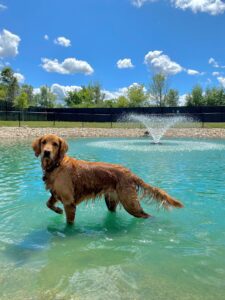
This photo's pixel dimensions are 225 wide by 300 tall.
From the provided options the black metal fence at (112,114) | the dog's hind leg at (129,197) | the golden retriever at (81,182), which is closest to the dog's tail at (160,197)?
the golden retriever at (81,182)

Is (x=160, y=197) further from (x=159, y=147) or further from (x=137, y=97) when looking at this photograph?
(x=137, y=97)

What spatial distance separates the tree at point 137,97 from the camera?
8106cm

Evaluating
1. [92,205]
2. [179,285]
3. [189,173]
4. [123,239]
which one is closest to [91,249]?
[123,239]

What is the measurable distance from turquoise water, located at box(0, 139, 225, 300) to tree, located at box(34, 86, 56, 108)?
302 feet

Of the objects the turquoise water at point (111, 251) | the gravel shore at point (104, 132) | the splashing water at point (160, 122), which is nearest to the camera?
the turquoise water at point (111, 251)

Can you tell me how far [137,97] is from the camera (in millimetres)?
81000

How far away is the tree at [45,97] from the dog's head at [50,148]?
93.7 metres

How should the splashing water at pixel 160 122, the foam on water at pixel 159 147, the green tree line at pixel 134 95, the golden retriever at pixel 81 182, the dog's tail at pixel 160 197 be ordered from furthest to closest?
the green tree line at pixel 134 95, the splashing water at pixel 160 122, the foam on water at pixel 159 147, the dog's tail at pixel 160 197, the golden retriever at pixel 81 182

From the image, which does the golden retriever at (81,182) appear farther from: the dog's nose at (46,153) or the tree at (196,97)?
the tree at (196,97)

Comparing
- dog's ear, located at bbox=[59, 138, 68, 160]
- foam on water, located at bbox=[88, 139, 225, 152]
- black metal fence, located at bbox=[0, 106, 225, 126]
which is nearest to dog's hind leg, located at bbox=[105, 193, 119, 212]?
dog's ear, located at bbox=[59, 138, 68, 160]

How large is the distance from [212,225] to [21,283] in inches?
131

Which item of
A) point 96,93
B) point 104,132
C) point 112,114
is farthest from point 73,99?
point 104,132

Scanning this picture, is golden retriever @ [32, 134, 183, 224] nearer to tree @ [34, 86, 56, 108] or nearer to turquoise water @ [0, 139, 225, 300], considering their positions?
turquoise water @ [0, 139, 225, 300]

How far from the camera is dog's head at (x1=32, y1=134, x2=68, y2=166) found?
204 inches
